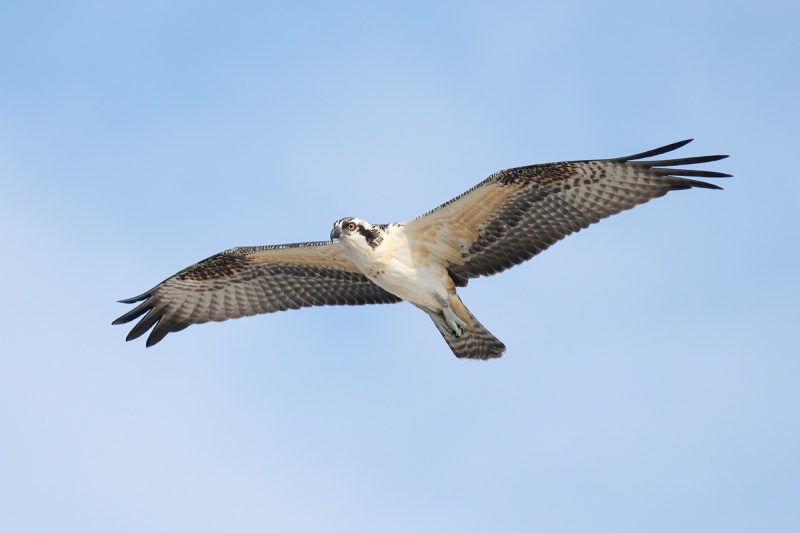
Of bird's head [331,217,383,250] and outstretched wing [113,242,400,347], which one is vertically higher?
outstretched wing [113,242,400,347]

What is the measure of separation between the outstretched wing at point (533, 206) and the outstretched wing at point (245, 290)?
5.14 ft

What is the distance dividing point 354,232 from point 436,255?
1.36 meters

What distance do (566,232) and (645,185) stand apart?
3.66 ft

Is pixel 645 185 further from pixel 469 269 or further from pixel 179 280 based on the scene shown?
pixel 179 280

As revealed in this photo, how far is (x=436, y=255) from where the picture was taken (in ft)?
48.9

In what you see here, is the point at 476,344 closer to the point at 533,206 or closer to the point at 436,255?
the point at 436,255

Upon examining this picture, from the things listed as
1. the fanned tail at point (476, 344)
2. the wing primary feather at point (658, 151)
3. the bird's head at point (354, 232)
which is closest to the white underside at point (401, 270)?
the bird's head at point (354, 232)

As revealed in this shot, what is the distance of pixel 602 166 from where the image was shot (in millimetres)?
14016

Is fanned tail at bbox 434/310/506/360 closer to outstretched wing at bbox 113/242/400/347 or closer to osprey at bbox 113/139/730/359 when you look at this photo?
osprey at bbox 113/139/730/359

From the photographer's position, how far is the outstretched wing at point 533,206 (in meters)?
14.0

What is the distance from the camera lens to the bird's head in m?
14.0

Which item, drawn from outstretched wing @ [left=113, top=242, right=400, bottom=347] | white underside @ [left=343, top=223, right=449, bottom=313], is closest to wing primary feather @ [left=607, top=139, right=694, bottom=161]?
white underside @ [left=343, top=223, right=449, bottom=313]

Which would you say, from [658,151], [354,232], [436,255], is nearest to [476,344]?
[436,255]

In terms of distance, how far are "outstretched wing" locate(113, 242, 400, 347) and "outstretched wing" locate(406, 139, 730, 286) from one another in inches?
61.7
